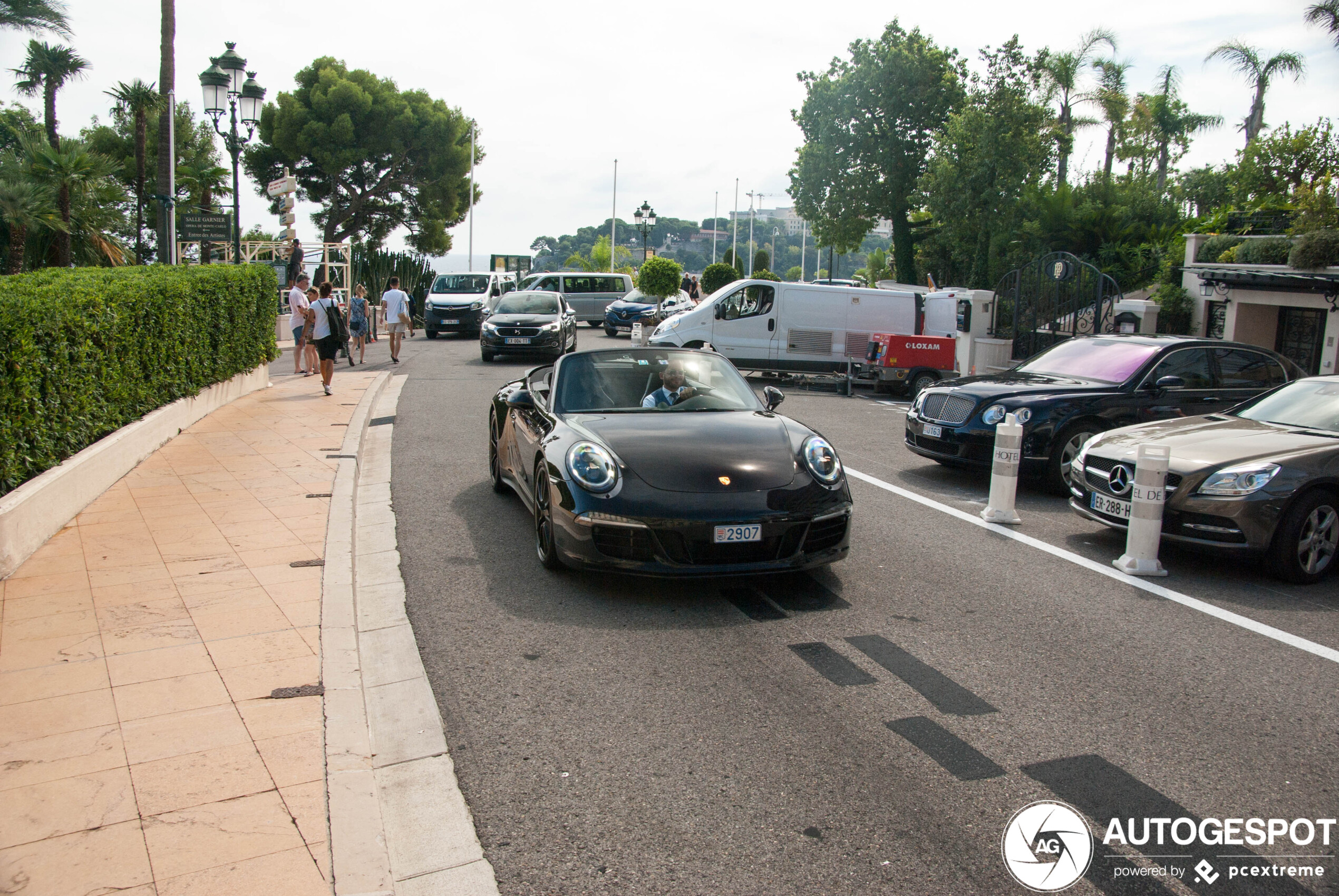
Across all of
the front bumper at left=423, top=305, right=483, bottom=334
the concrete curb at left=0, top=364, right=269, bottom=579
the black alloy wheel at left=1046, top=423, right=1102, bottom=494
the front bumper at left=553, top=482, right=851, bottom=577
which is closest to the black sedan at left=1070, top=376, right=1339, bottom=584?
the black alloy wheel at left=1046, top=423, right=1102, bottom=494

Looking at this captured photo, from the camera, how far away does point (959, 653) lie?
535 centimetres

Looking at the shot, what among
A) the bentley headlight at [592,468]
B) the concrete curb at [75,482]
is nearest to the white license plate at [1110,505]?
the bentley headlight at [592,468]

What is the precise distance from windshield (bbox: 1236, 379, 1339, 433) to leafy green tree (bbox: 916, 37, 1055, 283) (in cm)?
2853

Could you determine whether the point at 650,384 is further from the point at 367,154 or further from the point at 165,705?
the point at 367,154

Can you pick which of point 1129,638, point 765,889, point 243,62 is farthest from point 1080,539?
point 243,62

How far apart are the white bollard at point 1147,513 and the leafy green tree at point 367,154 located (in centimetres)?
4987

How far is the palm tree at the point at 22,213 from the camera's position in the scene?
21.2 metres

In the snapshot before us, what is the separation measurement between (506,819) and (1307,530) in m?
5.89

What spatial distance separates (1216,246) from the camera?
22.0 meters

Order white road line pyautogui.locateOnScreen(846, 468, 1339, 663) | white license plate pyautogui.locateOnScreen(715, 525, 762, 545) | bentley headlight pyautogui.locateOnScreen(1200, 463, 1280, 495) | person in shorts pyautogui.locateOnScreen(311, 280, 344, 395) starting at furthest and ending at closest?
person in shorts pyautogui.locateOnScreen(311, 280, 344, 395) → bentley headlight pyautogui.locateOnScreen(1200, 463, 1280, 495) → white license plate pyautogui.locateOnScreen(715, 525, 762, 545) → white road line pyautogui.locateOnScreen(846, 468, 1339, 663)

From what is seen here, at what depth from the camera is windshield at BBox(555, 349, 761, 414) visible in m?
7.38

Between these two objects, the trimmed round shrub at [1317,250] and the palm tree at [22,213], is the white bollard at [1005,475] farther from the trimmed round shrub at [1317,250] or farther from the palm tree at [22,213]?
the palm tree at [22,213]

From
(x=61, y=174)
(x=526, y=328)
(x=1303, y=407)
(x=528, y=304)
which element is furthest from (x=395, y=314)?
(x=1303, y=407)

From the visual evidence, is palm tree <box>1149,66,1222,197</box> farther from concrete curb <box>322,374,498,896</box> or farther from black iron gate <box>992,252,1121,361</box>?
concrete curb <box>322,374,498,896</box>
